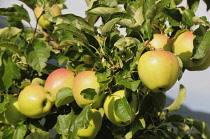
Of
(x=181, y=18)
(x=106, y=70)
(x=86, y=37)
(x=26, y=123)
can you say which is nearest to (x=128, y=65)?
(x=106, y=70)

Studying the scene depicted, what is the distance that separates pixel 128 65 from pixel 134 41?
0.10 metres

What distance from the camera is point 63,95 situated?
1.20 metres

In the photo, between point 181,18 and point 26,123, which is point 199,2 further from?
point 26,123

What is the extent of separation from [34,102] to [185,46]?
30.6 inches

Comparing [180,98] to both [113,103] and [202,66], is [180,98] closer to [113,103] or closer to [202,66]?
[202,66]

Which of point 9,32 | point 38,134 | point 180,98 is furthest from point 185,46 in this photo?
point 9,32

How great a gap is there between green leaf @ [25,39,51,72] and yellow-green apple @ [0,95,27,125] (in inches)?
10.1

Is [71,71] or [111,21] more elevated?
[111,21]

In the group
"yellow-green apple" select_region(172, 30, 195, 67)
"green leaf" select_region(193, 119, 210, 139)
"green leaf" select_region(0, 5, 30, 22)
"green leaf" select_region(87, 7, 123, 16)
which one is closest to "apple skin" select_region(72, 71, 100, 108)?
"green leaf" select_region(87, 7, 123, 16)

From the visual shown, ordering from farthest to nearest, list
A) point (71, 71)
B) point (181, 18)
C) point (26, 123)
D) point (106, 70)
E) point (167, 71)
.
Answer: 1. point (26, 123)
2. point (71, 71)
3. point (181, 18)
4. point (106, 70)
5. point (167, 71)

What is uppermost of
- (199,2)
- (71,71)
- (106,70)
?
(199,2)

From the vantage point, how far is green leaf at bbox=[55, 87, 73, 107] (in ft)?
3.88

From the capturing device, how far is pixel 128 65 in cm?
107

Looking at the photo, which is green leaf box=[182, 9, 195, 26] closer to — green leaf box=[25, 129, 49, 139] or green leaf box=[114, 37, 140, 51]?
green leaf box=[114, 37, 140, 51]
